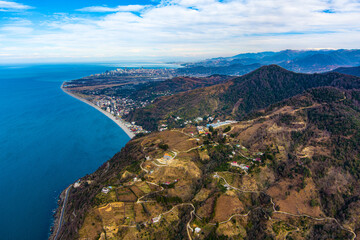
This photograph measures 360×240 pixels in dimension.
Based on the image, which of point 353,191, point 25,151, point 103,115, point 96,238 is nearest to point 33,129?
point 25,151

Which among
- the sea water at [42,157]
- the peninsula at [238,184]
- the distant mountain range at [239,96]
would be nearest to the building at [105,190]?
the peninsula at [238,184]

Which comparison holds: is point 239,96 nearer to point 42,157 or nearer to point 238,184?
point 238,184

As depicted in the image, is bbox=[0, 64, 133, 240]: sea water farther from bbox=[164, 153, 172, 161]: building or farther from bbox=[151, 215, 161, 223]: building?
bbox=[164, 153, 172, 161]: building

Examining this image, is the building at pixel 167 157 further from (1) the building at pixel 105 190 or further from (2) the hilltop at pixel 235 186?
(1) the building at pixel 105 190

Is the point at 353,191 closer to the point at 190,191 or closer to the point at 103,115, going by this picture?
the point at 190,191

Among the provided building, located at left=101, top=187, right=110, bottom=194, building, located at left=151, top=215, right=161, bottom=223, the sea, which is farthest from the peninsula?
the sea

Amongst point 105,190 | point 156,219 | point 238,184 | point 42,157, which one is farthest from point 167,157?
point 42,157
